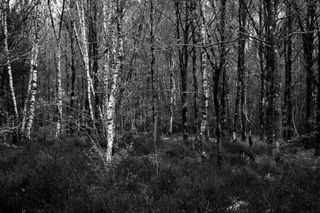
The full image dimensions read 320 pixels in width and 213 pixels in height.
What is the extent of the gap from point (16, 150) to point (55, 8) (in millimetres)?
8516

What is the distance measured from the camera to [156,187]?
5.68 meters

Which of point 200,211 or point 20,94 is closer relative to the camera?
point 200,211

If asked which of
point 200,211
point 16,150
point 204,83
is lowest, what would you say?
point 200,211

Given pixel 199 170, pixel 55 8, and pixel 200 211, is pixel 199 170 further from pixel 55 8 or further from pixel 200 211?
pixel 55 8

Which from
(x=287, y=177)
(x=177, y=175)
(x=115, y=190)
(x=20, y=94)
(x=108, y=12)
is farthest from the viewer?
(x=20, y=94)

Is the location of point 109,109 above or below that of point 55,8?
below

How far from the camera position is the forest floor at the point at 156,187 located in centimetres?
486

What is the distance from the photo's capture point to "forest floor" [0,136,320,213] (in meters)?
4.86

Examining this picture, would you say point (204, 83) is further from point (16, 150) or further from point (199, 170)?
point (16, 150)

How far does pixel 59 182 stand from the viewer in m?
6.06

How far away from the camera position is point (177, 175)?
637 cm

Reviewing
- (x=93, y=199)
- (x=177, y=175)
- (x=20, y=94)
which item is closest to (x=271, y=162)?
(x=177, y=175)

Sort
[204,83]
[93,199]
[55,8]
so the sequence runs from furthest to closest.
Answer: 1. [55,8]
2. [204,83]
3. [93,199]

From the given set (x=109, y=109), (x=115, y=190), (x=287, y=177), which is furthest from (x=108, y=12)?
(x=287, y=177)
